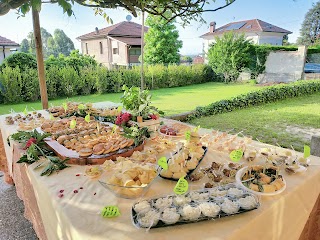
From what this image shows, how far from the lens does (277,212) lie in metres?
1.03

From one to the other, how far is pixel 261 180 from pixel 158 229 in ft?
1.80

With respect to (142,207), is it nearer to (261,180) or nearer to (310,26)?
(261,180)

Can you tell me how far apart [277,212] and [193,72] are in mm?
11581

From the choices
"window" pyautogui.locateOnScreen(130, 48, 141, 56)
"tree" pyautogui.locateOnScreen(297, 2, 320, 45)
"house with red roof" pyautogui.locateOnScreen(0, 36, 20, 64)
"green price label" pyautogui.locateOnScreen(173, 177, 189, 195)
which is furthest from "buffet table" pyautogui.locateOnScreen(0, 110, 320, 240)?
"tree" pyautogui.locateOnScreen(297, 2, 320, 45)

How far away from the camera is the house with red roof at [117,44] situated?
644 inches

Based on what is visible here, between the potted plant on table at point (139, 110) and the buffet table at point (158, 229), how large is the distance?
2.30 ft

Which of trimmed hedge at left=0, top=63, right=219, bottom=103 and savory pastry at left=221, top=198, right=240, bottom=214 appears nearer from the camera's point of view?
savory pastry at left=221, top=198, right=240, bottom=214

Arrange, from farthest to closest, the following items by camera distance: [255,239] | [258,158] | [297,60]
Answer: [297,60] → [258,158] → [255,239]

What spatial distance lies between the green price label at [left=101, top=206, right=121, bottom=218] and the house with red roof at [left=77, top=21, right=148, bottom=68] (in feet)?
49.9

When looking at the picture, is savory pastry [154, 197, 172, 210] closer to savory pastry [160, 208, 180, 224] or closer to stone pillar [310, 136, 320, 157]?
savory pastry [160, 208, 180, 224]

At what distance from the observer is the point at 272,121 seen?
198 inches

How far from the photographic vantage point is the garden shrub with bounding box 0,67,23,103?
718 centimetres

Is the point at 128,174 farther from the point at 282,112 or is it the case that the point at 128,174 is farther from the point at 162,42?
the point at 162,42

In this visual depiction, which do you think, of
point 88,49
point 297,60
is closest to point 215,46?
point 297,60
